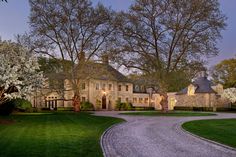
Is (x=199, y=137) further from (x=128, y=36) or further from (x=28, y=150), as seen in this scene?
(x=128, y=36)

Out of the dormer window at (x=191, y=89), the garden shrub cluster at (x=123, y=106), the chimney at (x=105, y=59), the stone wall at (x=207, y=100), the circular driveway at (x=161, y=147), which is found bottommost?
the circular driveway at (x=161, y=147)

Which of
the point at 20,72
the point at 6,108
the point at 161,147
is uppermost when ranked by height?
the point at 20,72

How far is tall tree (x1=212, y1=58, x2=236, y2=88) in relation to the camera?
64081 mm

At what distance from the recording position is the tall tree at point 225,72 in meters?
64.1

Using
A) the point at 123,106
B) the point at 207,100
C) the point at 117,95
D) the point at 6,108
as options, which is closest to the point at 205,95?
the point at 207,100

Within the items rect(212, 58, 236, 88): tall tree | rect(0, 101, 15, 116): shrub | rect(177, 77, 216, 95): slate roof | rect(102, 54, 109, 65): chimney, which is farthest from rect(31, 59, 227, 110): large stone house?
rect(0, 101, 15, 116): shrub

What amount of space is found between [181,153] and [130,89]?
57.0 meters

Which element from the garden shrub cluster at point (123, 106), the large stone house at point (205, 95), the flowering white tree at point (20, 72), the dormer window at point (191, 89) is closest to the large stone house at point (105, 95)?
the garden shrub cluster at point (123, 106)

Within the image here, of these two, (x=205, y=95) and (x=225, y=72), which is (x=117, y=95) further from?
(x=225, y=72)

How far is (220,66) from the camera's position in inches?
2815

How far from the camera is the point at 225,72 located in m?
71.2

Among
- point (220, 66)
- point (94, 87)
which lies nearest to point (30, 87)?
point (94, 87)

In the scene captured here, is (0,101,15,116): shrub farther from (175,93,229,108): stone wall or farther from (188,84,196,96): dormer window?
(175,93,229,108): stone wall

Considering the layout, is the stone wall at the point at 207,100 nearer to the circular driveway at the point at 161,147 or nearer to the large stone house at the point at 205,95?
the large stone house at the point at 205,95
